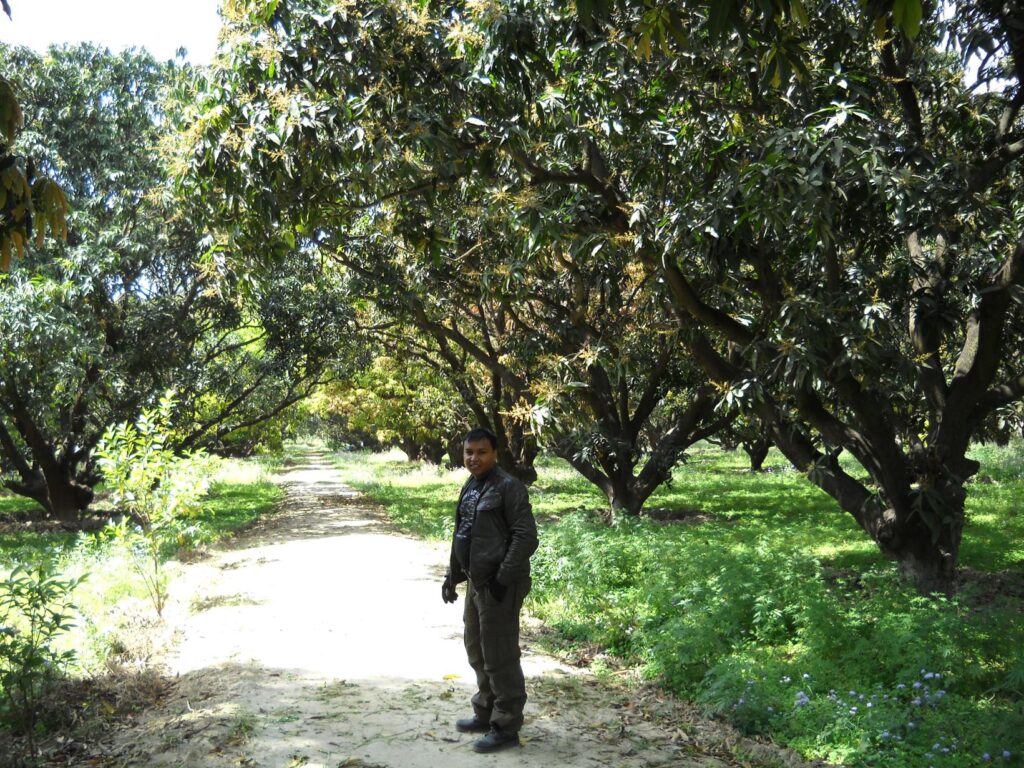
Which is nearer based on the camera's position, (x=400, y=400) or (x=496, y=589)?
(x=496, y=589)

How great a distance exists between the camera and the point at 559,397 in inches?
413

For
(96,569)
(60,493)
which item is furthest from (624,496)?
(60,493)

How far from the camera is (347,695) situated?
6.41 meters

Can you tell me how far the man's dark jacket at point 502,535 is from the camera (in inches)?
205

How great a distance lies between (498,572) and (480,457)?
2.37 ft

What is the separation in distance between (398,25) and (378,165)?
58.4 inches

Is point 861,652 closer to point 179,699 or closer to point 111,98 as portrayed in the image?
point 179,699

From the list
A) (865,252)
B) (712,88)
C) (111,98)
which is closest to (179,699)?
(712,88)

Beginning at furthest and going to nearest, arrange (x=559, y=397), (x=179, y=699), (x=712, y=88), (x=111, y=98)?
(x=111, y=98)
(x=559, y=397)
(x=712, y=88)
(x=179, y=699)

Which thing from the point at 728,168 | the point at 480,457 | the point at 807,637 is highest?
the point at 728,168

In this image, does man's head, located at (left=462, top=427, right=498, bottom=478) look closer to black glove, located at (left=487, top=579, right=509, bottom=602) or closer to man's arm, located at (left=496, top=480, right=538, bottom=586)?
man's arm, located at (left=496, top=480, right=538, bottom=586)

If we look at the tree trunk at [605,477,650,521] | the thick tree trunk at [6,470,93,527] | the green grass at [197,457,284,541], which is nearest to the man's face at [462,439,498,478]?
the green grass at [197,457,284,541]

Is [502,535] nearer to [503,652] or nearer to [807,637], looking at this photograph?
[503,652]

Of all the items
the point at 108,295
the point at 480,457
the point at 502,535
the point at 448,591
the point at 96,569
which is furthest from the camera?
the point at 108,295
